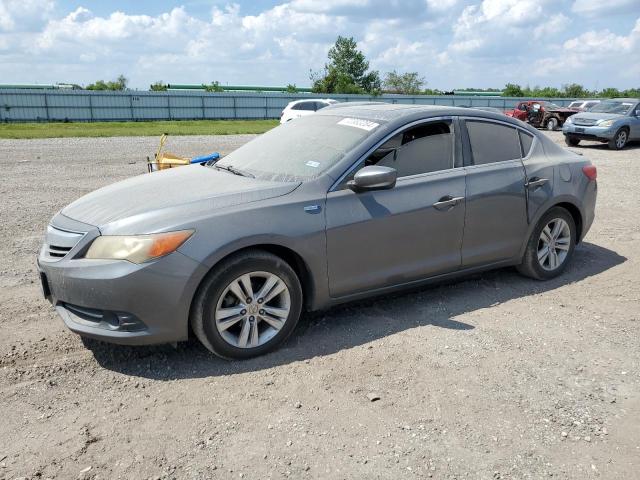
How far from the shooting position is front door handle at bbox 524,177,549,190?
17.2 ft

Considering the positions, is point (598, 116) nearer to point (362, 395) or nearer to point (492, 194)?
point (492, 194)

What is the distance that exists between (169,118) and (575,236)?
37.9 meters

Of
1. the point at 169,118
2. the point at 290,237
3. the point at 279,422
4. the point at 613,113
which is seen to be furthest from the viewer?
the point at 169,118

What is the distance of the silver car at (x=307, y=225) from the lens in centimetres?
364

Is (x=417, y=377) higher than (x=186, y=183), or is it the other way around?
(x=186, y=183)

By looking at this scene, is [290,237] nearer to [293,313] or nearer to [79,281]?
[293,313]

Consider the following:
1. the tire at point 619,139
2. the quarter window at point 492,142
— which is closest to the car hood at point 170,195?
the quarter window at point 492,142

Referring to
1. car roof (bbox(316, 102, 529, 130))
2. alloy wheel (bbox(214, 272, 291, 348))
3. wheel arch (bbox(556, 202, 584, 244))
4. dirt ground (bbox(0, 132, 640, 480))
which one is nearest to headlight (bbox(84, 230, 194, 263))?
alloy wheel (bbox(214, 272, 291, 348))

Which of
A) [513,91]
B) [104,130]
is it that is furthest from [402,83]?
[104,130]

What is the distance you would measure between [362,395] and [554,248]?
9.86 ft

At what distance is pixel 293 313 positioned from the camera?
4.08m

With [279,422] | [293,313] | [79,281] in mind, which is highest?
[79,281]

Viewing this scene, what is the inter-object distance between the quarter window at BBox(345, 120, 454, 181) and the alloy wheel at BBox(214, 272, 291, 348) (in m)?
1.08

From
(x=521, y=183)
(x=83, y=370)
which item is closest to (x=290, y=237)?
(x=83, y=370)
